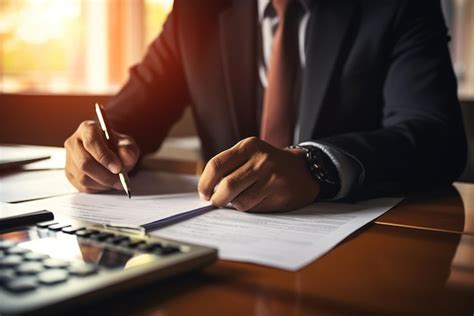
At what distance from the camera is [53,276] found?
0.34 m

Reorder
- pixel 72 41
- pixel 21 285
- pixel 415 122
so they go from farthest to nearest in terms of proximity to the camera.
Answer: pixel 72 41
pixel 415 122
pixel 21 285

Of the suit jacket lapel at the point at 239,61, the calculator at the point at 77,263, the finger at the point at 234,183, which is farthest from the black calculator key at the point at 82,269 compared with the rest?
the suit jacket lapel at the point at 239,61

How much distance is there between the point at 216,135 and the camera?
4.27 feet

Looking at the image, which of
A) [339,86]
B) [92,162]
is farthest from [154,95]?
[92,162]

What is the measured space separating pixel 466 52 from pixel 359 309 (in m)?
3.89

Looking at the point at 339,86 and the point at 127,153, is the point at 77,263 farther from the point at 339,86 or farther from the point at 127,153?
the point at 339,86

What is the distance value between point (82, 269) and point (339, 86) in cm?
87

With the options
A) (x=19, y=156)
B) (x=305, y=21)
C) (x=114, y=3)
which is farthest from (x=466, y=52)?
(x=19, y=156)

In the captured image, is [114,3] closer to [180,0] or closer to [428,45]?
[180,0]

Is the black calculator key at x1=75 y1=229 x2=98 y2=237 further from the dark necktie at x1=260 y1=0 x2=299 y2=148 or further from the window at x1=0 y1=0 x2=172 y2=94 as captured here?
the window at x1=0 y1=0 x2=172 y2=94

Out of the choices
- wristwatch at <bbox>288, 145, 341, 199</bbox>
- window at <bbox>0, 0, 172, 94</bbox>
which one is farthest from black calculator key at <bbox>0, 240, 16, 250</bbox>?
window at <bbox>0, 0, 172, 94</bbox>

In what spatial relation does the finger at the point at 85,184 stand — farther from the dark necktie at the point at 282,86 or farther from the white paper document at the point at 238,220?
the dark necktie at the point at 282,86

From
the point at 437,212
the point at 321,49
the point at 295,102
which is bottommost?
the point at 437,212

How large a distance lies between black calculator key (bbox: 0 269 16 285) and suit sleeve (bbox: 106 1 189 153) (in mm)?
858
